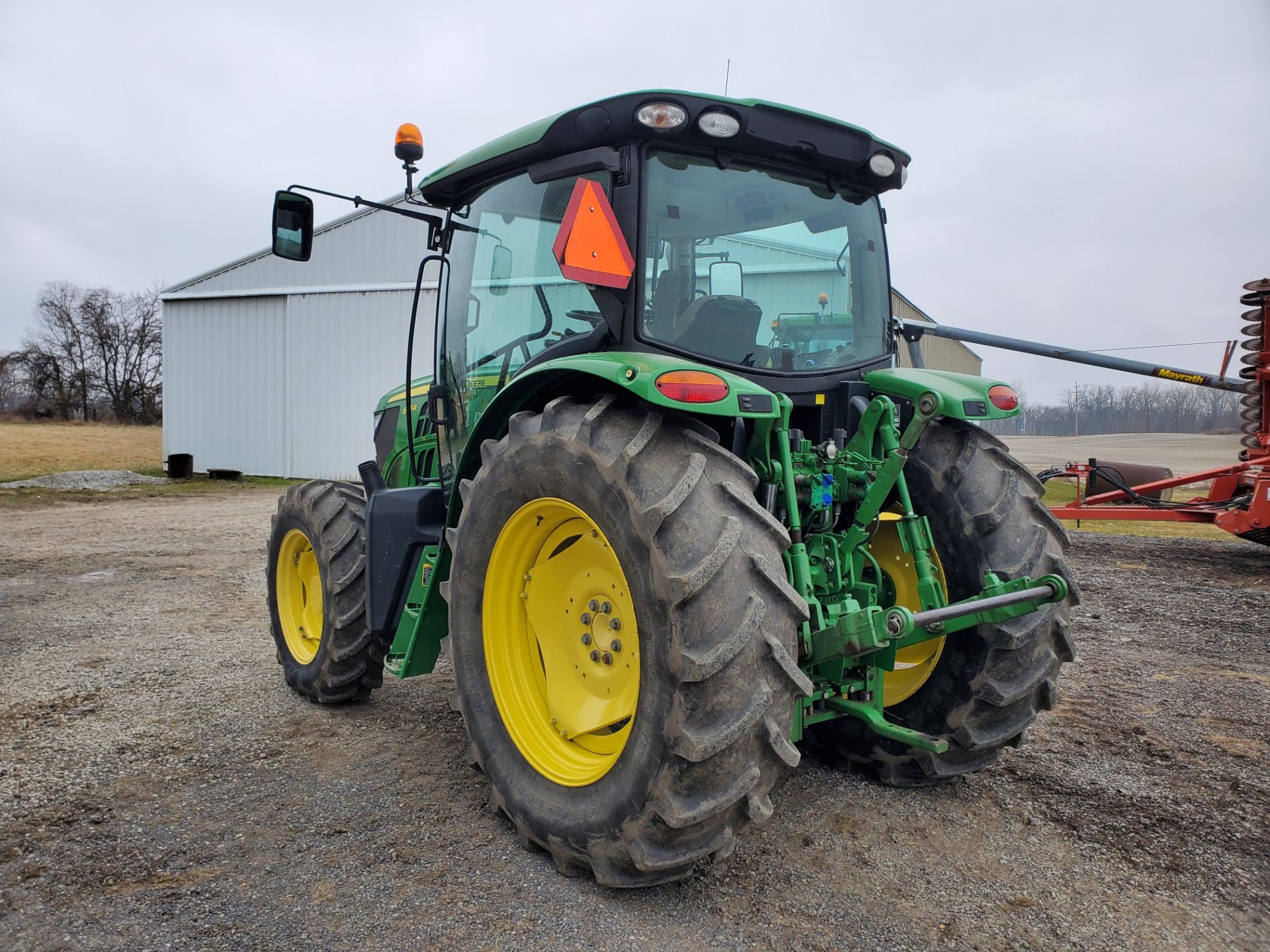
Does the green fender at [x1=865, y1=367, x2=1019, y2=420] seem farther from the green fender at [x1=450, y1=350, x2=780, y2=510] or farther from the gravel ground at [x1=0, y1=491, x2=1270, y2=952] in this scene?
the gravel ground at [x1=0, y1=491, x2=1270, y2=952]

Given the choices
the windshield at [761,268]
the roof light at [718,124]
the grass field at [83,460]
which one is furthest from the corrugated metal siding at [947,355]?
the roof light at [718,124]

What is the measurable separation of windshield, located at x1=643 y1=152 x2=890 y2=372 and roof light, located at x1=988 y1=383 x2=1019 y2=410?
46 cm

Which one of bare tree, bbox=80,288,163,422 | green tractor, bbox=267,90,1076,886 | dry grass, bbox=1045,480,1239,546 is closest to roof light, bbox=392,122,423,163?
green tractor, bbox=267,90,1076,886

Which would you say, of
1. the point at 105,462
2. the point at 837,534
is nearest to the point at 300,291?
the point at 105,462

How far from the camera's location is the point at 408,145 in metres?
3.58

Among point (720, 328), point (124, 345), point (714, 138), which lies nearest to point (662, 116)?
point (714, 138)

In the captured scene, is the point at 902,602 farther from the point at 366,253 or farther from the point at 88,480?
the point at 88,480

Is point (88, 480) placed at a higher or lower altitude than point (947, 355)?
lower

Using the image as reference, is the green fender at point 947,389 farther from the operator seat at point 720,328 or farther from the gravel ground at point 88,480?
the gravel ground at point 88,480

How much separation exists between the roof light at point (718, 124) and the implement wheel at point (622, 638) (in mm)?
920

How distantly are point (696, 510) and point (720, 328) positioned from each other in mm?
847

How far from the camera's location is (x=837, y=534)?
114 inches

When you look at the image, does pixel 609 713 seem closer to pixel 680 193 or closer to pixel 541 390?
pixel 541 390

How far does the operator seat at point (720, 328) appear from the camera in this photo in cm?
278
